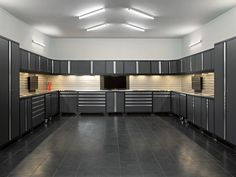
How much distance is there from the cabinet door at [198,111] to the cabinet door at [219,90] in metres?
0.99

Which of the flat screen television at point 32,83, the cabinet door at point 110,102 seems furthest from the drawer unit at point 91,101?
the flat screen television at point 32,83

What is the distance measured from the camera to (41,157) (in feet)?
13.9

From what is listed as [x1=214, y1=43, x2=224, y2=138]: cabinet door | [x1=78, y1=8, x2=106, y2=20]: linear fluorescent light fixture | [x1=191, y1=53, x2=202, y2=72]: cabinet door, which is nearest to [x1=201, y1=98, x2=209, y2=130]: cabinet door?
[x1=214, y1=43, x2=224, y2=138]: cabinet door

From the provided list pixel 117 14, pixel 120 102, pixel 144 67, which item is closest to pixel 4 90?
pixel 117 14

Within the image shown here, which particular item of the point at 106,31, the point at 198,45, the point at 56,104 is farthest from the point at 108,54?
the point at 198,45

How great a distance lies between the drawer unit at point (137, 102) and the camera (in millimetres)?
9797

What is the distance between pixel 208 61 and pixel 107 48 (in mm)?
4683

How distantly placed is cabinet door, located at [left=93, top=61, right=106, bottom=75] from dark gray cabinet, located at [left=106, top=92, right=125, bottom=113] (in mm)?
903

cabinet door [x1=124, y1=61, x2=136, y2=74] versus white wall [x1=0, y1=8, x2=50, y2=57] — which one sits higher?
white wall [x1=0, y1=8, x2=50, y2=57]

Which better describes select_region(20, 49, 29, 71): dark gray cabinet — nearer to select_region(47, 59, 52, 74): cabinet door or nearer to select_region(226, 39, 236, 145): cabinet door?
select_region(47, 59, 52, 74): cabinet door

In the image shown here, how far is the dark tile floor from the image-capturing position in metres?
3.55

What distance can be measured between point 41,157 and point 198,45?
6202 mm

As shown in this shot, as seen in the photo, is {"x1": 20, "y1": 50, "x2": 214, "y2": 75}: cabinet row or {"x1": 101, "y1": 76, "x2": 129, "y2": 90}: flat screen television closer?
{"x1": 20, "y1": 50, "x2": 214, "y2": 75}: cabinet row

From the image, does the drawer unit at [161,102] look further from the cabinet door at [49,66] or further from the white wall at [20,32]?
the white wall at [20,32]
